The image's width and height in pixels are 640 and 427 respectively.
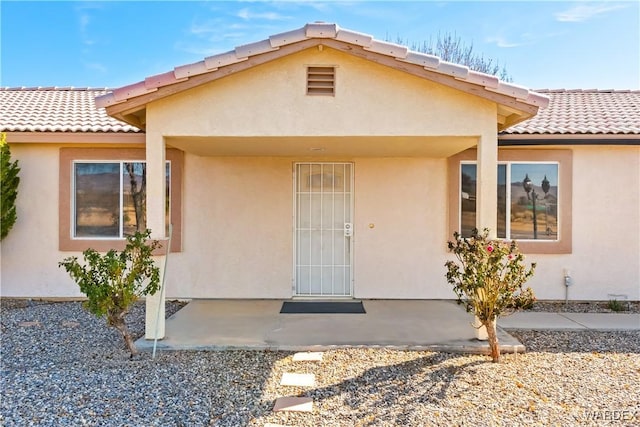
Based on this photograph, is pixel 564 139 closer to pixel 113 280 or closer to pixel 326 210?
pixel 326 210

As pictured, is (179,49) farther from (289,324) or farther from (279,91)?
(289,324)

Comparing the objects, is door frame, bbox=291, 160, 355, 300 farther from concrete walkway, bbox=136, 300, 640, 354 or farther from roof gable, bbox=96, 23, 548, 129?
roof gable, bbox=96, 23, 548, 129

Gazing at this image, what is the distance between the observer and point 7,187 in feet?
30.2

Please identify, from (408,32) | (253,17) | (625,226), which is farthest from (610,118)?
(408,32)

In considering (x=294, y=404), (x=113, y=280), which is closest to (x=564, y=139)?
(x=294, y=404)

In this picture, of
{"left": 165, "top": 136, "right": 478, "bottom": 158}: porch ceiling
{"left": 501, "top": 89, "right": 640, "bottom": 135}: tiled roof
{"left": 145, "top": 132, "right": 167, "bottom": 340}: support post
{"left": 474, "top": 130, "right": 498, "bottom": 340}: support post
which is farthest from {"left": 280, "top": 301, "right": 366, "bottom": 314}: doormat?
{"left": 501, "top": 89, "right": 640, "bottom": 135}: tiled roof

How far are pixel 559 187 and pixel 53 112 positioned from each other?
40.4 feet

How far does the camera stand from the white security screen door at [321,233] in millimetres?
9906

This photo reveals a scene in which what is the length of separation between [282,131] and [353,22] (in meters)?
9.95

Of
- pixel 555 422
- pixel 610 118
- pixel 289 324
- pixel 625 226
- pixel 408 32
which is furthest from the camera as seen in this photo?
pixel 408 32

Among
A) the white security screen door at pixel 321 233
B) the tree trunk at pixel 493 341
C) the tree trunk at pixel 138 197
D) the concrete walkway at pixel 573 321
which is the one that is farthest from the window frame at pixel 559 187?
the tree trunk at pixel 138 197

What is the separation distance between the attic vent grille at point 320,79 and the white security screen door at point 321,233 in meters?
3.38

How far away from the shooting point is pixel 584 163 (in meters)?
9.58

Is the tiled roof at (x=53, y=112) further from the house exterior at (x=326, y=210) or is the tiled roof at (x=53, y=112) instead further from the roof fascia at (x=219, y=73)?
the roof fascia at (x=219, y=73)
